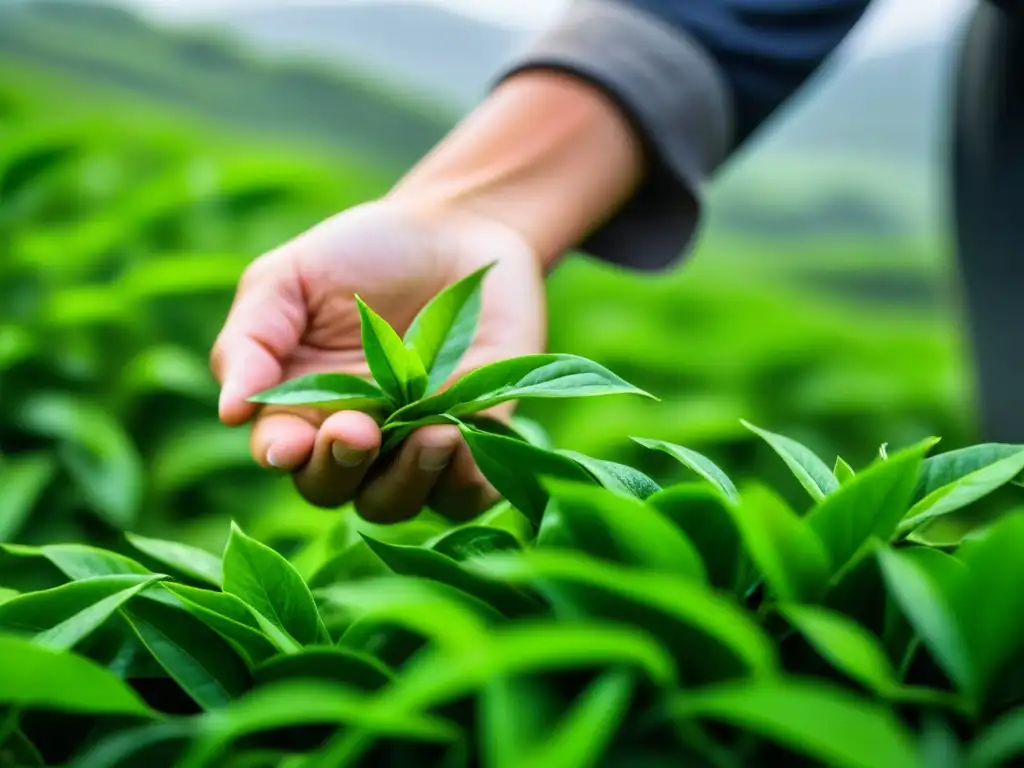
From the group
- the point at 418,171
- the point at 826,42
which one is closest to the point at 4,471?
the point at 418,171

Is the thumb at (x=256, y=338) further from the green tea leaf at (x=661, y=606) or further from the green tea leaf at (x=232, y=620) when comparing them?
the green tea leaf at (x=661, y=606)

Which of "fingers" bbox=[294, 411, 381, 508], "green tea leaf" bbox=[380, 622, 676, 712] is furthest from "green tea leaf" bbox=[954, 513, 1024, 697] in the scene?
"fingers" bbox=[294, 411, 381, 508]

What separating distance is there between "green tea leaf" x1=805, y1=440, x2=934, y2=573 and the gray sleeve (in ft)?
2.35

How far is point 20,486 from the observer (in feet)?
3.59

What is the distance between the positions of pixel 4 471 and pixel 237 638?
84 cm

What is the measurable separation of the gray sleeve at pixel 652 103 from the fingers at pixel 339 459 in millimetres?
523

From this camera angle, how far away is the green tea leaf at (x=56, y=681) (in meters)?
0.34

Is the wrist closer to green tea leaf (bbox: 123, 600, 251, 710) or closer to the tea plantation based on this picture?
the tea plantation

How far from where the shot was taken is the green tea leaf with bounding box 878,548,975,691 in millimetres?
333

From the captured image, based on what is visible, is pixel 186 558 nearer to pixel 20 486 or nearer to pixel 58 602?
pixel 58 602

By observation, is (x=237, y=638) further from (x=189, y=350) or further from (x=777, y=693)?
(x=189, y=350)

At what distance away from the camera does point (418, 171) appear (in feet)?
3.35

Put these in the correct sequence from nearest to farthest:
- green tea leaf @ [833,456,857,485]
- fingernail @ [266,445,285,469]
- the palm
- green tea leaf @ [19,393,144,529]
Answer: green tea leaf @ [833,456,857,485] → fingernail @ [266,445,285,469] → the palm → green tea leaf @ [19,393,144,529]

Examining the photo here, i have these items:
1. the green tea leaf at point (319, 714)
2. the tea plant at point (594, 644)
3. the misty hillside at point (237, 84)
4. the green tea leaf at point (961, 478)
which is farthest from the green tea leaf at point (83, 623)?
the misty hillside at point (237, 84)
